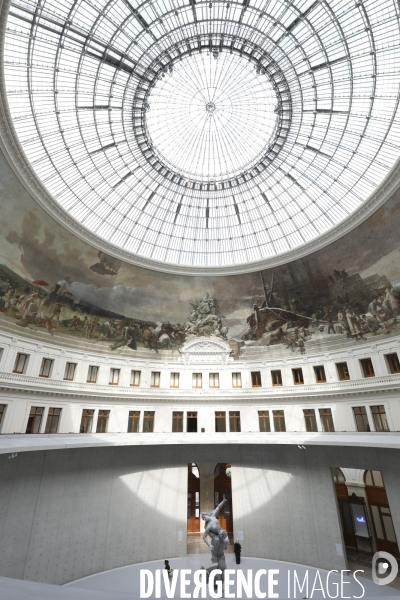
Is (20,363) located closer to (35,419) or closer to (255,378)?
(35,419)

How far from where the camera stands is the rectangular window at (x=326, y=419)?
31703 mm

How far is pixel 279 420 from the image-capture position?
34.6 m

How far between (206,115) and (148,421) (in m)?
31.9

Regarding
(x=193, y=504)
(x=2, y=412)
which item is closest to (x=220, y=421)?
(x=193, y=504)

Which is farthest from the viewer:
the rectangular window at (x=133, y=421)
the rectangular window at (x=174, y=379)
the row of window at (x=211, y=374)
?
the rectangular window at (x=174, y=379)

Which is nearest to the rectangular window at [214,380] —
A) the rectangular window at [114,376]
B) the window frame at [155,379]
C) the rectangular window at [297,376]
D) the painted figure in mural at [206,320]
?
the painted figure in mural at [206,320]

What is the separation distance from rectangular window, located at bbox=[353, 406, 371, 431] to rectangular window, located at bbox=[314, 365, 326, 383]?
417 centimetres

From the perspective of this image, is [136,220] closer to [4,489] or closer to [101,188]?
[101,188]

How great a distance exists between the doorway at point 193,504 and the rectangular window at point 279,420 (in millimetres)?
13022

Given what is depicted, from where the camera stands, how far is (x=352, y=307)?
3284 centimetres

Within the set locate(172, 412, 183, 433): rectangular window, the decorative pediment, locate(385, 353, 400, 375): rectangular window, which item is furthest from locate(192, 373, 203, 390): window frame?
locate(385, 353, 400, 375): rectangular window

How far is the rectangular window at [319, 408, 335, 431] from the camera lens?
31703 mm

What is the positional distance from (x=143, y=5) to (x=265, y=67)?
407 inches

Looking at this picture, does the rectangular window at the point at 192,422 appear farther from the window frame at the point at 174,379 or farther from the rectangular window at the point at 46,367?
the rectangular window at the point at 46,367
